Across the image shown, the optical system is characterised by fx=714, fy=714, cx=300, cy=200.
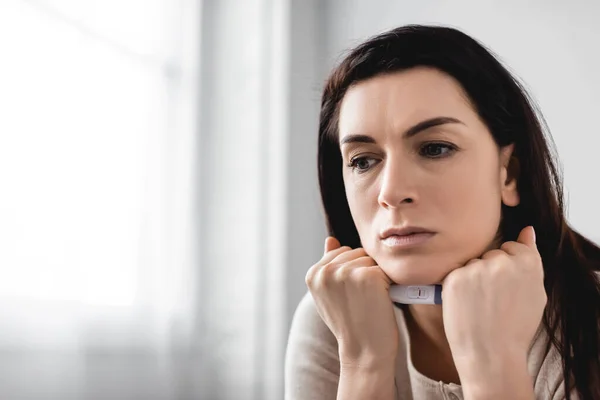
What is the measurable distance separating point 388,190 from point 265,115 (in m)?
1.23

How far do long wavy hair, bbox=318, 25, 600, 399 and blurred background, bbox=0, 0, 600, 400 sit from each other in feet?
1.81

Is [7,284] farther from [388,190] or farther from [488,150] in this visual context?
[488,150]

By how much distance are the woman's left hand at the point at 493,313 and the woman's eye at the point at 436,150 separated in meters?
0.18

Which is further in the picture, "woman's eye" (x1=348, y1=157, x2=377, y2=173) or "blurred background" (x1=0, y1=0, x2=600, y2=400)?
"blurred background" (x1=0, y1=0, x2=600, y2=400)

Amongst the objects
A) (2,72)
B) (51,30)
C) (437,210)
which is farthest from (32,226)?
(437,210)

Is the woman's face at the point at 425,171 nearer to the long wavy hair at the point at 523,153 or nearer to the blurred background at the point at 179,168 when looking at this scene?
the long wavy hair at the point at 523,153

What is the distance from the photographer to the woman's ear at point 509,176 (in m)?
1.20

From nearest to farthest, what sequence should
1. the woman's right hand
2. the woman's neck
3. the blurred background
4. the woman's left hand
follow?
the woman's left hand, the woman's right hand, the woman's neck, the blurred background

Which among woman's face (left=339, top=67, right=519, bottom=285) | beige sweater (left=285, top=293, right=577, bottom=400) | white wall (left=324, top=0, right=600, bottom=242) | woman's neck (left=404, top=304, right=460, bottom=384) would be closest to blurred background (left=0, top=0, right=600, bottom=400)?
white wall (left=324, top=0, right=600, bottom=242)

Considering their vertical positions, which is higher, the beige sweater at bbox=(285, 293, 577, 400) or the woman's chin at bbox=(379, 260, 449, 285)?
the woman's chin at bbox=(379, 260, 449, 285)

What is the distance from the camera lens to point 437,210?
110cm

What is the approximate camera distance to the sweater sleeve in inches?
→ 52.4

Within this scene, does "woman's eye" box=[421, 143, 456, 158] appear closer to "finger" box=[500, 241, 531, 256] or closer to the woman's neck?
"finger" box=[500, 241, 531, 256]

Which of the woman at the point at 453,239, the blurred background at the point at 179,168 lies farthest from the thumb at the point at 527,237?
the blurred background at the point at 179,168
